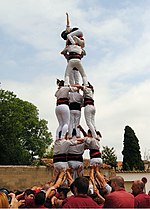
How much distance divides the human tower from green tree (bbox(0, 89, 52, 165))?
1670cm

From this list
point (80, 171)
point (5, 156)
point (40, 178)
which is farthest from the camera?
point (5, 156)

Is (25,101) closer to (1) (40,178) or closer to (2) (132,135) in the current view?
(2) (132,135)

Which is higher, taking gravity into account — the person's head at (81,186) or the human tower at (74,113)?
the human tower at (74,113)

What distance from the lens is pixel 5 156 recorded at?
2753 centimetres

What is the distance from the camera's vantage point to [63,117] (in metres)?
11.3

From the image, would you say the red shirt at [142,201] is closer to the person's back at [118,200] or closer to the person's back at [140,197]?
the person's back at [140,197]

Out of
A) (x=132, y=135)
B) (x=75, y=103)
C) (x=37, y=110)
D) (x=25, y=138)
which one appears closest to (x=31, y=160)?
(x=25, y=138)

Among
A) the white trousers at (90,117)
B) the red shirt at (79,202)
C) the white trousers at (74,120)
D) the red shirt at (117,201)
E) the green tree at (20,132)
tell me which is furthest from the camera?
the green tree at (20,132)

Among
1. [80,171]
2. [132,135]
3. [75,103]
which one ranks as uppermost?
[132,135]

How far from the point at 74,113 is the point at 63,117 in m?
0.56

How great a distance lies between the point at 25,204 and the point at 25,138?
88.7ft

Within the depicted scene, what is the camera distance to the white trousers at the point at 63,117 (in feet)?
36.9

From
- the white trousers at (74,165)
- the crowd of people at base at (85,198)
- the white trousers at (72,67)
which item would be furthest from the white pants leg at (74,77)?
the crowd of people at base at (85,198)

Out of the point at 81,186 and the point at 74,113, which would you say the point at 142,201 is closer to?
the point at 81,186
